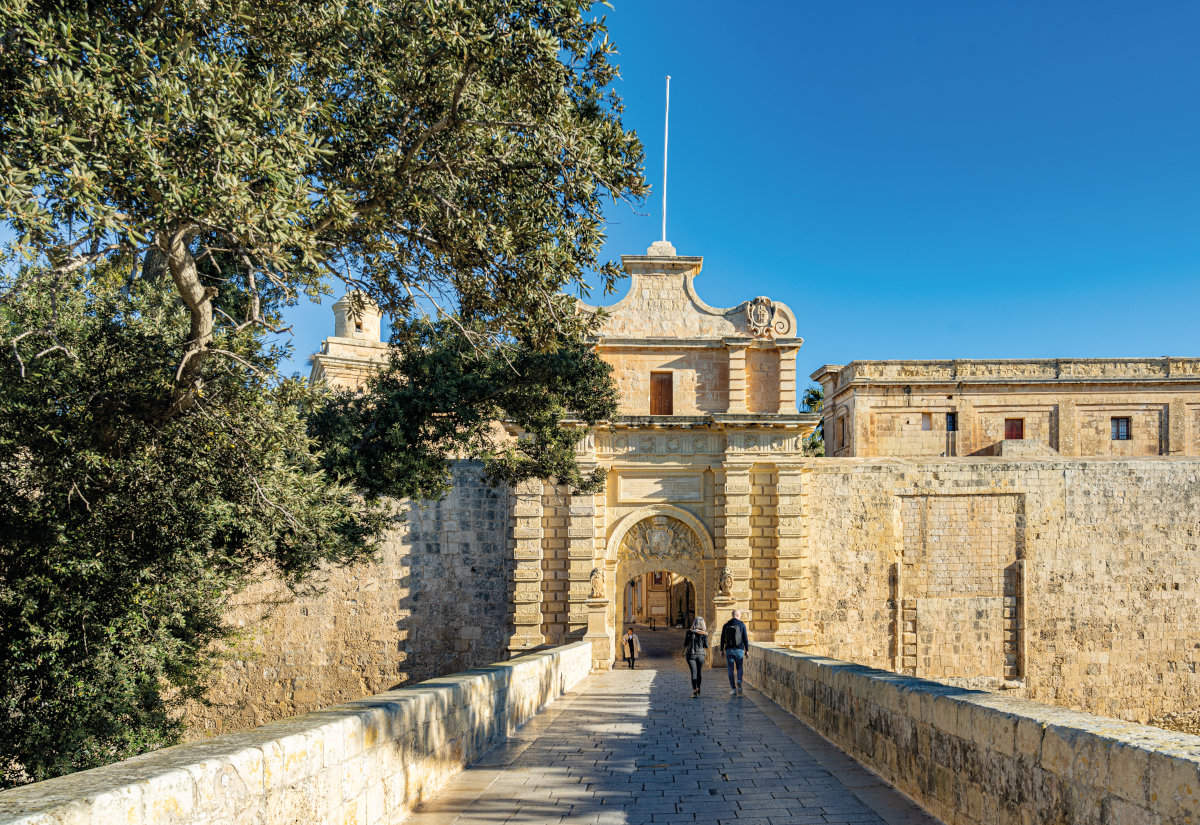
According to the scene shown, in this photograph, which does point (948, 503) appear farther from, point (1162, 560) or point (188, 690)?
point (188, 690)

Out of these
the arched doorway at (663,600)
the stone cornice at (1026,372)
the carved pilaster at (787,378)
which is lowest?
the arched doorway at (663,600)

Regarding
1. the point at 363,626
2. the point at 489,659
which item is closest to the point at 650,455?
the point at 489,659

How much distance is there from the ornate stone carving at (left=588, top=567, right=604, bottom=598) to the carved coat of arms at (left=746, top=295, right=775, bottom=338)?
6581 millimetres

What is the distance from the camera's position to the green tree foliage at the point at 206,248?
5781 millimetres

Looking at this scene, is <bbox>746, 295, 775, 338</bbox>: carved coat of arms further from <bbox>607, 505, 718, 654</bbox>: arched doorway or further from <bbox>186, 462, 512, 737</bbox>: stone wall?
<bbox>186, 462, 512, 737</bbox>: stone wall

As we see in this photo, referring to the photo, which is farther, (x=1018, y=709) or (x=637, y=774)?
(x=637, y=774)

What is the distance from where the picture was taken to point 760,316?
20.0 metres

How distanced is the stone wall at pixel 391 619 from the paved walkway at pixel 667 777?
9928mm

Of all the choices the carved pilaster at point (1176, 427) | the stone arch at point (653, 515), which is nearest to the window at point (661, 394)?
the stone arch at point (653, 515)

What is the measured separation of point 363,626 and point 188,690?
7803 mm

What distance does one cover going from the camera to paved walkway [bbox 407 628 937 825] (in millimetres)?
5418

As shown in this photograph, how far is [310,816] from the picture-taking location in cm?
386

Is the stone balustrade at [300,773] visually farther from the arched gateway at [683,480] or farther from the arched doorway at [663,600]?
the arched doorway at [663,600]

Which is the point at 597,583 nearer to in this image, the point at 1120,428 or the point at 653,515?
the point at 653,515
